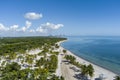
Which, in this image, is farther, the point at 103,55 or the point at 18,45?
the point at 18,45

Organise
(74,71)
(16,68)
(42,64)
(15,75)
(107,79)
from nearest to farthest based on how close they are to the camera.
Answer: (15,75), (107,79), (16,68), (74,71), (42,64)

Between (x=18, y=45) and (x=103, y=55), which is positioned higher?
(x=18, y=45)

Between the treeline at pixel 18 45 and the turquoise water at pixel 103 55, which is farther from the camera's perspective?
the treeline at pixel 18 45

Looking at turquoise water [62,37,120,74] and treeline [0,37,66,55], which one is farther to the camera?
treeline [0,37,66,55]

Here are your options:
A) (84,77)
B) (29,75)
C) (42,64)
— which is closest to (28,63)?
(42,64)

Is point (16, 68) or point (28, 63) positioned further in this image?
point (28, 63)

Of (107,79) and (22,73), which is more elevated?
(22,73)

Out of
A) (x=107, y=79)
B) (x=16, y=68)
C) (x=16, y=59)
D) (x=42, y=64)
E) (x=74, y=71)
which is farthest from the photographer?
(x=16, y=59)

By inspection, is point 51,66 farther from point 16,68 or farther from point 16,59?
point 16,59

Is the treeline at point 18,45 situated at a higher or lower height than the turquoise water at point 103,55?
higher

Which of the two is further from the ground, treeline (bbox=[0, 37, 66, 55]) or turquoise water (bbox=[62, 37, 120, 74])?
treeline (bbox=[0, 37, 66, 55])
